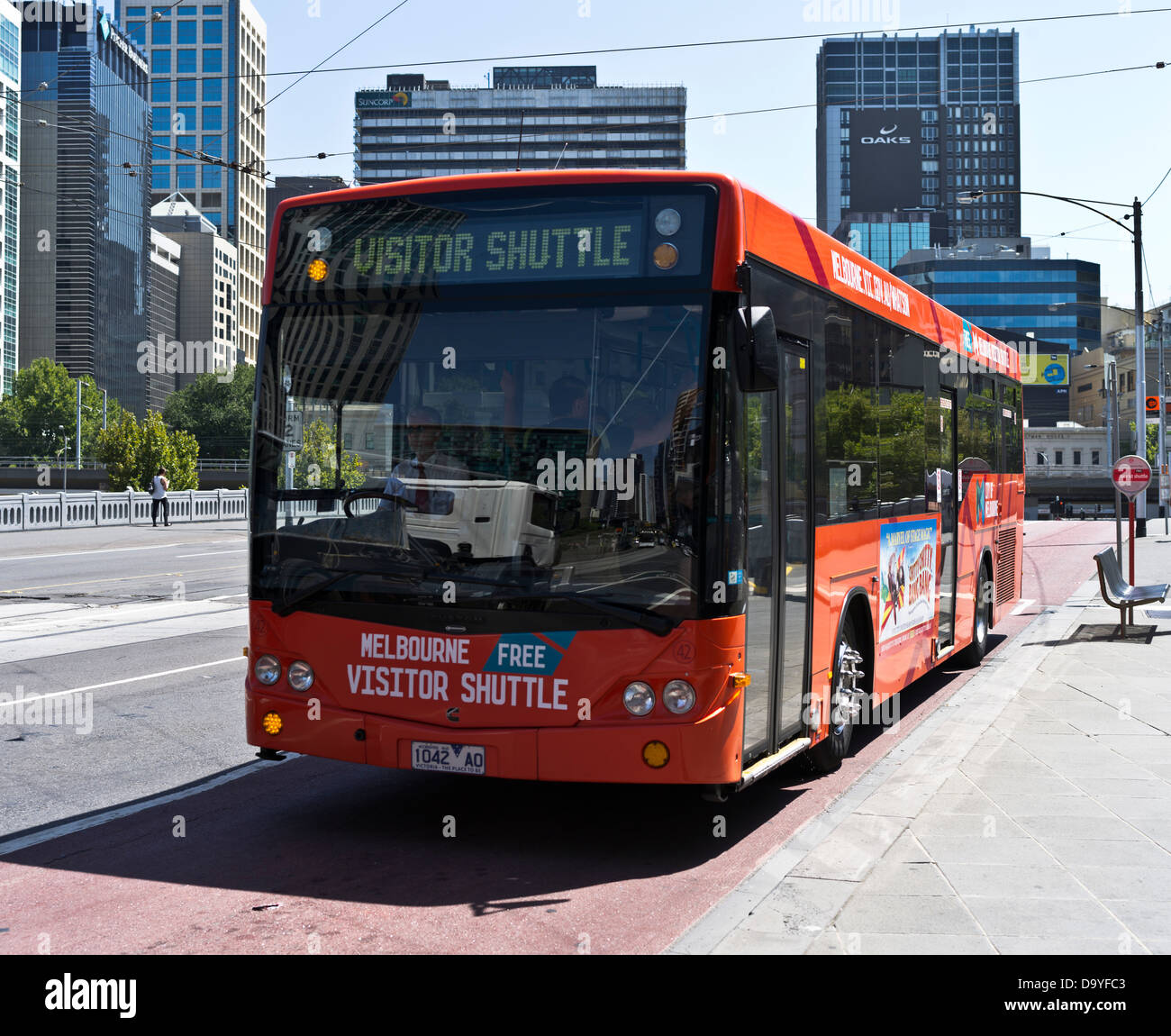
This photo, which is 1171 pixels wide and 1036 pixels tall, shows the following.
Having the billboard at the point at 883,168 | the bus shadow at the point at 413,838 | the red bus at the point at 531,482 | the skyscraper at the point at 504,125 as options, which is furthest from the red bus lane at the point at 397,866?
the billboard at the point at 883,168

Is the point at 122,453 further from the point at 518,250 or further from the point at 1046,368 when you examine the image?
the point at 1046,368

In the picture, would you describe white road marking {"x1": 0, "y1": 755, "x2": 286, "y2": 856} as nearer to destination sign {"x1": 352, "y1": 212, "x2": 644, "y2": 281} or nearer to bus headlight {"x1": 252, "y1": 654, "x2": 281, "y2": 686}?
bus headlight {"x1": 252, "y1": 654, "x2": 281, "y2": 686}

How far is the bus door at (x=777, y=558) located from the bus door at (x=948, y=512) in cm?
386

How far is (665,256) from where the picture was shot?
5930 millimetres

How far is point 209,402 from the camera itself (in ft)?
408

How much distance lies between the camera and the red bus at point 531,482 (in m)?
5.78

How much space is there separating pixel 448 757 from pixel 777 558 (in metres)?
1.89

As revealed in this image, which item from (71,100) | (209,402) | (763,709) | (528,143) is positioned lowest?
(763,709)

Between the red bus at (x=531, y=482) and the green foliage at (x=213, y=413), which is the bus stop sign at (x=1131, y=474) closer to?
the red bus at (x=531, y=482)

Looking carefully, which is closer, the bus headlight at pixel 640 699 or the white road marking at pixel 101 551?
the bus headlight at pixel 640 699
